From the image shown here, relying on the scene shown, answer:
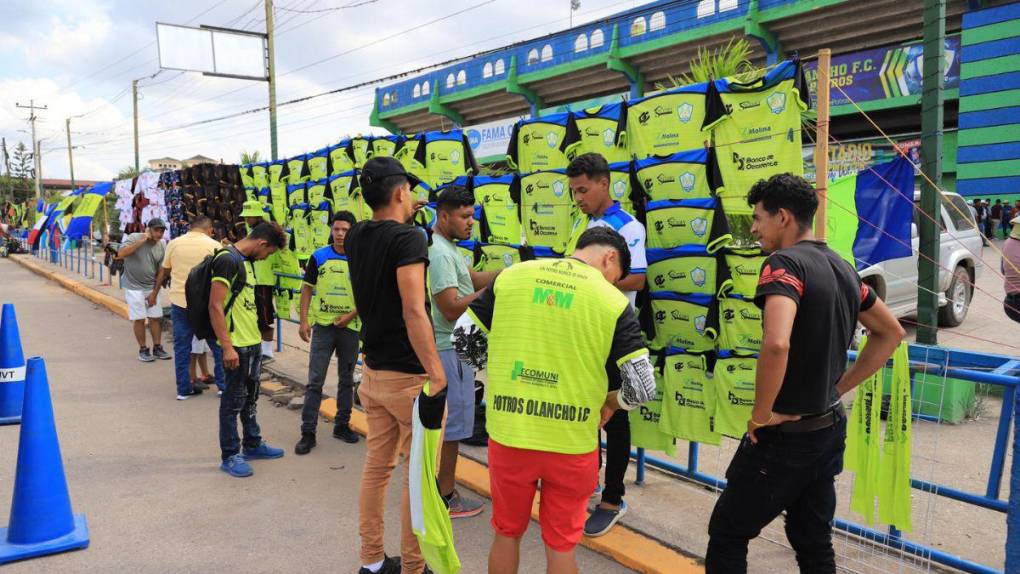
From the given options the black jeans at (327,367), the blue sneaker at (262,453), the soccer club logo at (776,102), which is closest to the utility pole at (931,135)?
the soccer club logo at (776,102)

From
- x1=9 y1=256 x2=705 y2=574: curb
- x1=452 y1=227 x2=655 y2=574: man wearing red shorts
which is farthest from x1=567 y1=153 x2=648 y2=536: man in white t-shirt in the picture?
x1=452 y1=227 x2=655 y2=574: man wearing red shorts

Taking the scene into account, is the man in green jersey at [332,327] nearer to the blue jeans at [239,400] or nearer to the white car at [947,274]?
the blue jeans at [239,400]

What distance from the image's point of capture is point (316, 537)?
4035 millimetres

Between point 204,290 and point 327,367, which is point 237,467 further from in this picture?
point 204,290

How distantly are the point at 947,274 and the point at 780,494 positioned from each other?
8035 mm

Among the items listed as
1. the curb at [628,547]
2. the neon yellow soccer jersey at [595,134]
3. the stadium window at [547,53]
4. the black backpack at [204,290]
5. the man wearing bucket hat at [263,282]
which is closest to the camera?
the curb at [628,547]

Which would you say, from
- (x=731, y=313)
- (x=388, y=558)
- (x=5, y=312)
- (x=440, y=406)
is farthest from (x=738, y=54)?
(x=5, y=312)

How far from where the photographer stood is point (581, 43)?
20906 mm

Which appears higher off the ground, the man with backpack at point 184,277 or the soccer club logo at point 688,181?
the soccer club logo at point 688,181

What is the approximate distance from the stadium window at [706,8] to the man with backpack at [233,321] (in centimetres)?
1578

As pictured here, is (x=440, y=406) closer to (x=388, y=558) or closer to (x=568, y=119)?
(x=388, y=558)

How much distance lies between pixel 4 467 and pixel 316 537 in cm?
294

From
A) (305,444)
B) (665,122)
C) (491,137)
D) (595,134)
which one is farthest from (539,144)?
(491,137)

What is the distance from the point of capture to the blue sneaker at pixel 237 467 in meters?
4.99
